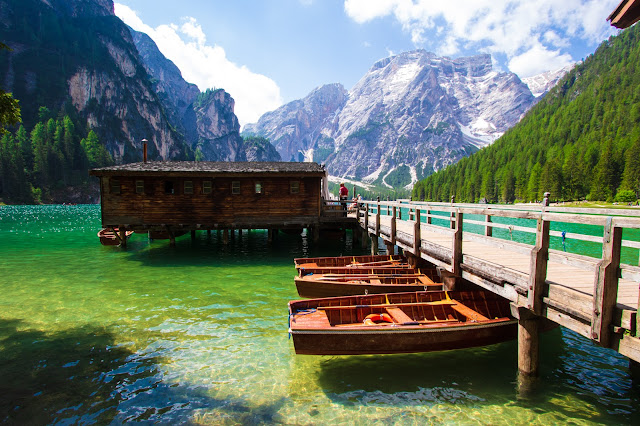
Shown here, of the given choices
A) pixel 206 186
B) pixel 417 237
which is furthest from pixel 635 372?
pixel 206 186

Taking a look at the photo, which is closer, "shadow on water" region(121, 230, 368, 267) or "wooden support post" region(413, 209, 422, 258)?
"wooden support post" region(413, 209, 422, 258)

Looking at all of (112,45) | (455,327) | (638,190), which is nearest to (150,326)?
(455,327)

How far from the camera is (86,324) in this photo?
11.4 meters

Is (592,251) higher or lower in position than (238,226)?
lower

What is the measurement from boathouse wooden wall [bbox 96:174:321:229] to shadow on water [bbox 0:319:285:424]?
1553 cm

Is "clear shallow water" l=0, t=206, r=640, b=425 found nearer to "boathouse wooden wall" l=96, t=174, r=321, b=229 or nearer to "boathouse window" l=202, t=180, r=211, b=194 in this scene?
"boathouse wooden wall" l=96, t=174, r=321, b=229

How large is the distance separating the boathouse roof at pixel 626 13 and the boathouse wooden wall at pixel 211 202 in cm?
2052

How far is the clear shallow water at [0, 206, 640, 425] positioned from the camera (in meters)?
6.82

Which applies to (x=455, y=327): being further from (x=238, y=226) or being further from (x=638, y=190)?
(x=638, y=190)

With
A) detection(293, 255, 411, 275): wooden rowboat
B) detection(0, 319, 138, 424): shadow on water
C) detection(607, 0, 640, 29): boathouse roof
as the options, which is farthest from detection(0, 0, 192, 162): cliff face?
detection(607, 0, 640, 29): boathouse roof

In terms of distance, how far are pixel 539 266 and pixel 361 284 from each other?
22.6ft

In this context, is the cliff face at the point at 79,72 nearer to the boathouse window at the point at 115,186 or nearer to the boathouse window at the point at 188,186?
the boathouse window at the point at 115,186

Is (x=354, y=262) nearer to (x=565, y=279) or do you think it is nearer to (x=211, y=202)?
(x=565, y=279)

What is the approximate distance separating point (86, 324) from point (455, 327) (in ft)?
38.2
